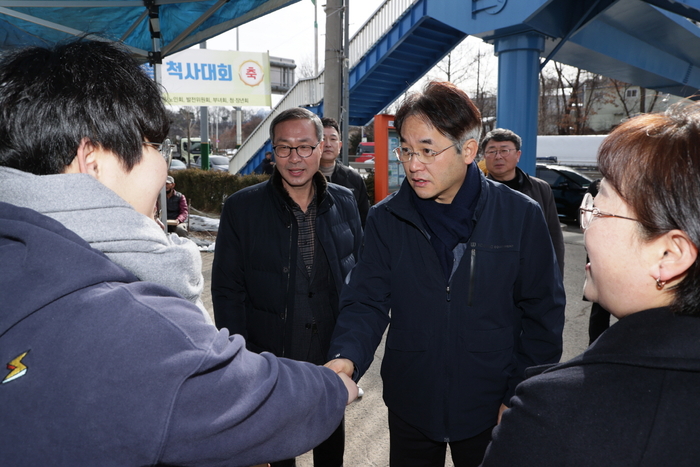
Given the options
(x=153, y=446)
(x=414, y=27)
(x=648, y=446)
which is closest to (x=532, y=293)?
(x=648, y=446)

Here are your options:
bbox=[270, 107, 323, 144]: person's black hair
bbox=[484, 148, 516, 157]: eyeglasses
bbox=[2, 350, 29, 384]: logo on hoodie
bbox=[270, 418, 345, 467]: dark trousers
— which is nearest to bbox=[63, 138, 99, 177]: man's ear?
bbox=[2, 350, 29, 384]: logo on hoodie

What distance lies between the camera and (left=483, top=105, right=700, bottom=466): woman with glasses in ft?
3.13

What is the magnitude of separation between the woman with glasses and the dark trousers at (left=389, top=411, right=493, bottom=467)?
3.64 ft

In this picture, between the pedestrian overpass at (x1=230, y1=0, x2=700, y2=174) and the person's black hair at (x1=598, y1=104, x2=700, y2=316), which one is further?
the pedestrian overpass at (x1=230, y1=0, x2=700, y2=174)

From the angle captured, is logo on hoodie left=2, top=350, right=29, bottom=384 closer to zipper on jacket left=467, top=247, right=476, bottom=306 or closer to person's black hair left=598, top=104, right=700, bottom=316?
person's black hair left=598, top=104, right=700, bottom=316

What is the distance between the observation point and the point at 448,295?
2.11 m

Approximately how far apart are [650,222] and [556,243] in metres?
3.52

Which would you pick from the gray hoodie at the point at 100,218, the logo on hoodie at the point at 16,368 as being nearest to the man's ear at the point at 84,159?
the gray hoodie at the point at 100,218

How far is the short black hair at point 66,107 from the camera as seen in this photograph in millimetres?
1141

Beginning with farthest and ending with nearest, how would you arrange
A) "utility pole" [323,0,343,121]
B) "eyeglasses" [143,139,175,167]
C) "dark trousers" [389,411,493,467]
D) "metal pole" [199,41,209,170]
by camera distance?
"metal pole" [199,41,209,170], "utility pole" [323,0,343,121], "dark trousers" [389,411,493,467], "eyeglasses" [143,139,175,167]

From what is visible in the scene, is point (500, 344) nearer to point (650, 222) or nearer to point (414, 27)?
point (650, 222)

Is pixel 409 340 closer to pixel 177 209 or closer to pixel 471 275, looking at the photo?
pixel 471 275

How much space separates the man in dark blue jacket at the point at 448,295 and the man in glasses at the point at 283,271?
64 cm

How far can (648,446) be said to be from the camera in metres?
0.94
